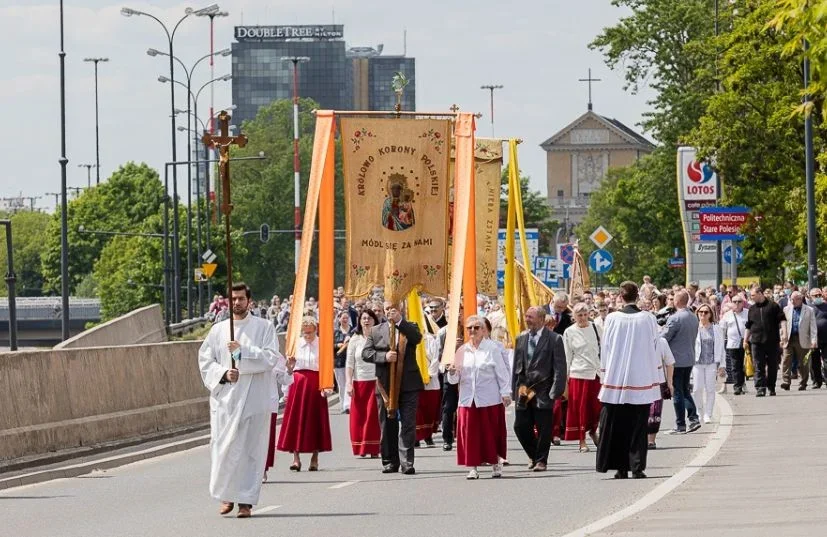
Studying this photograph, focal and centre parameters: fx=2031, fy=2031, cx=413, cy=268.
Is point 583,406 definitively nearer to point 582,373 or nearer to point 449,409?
point 582,373

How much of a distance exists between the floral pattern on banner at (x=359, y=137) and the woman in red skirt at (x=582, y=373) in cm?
338

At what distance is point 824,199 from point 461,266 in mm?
25775

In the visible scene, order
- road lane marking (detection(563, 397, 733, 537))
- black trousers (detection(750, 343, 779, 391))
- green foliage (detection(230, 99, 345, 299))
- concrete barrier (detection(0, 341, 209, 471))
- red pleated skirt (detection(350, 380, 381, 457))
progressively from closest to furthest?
road lane marking (detection(563, 397, 733, 537)) < concrete barrier (detection(0, 341, 209, 471)) < red pleated skirt (detection(350, 380, 381, 457)) < black trousers (detection(750, 343, 779, 391)) < green foliage (detection(230, 99, 345, 299))

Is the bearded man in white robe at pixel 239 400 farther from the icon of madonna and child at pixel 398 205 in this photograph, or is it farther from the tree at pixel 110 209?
the tree at pixel 110 209

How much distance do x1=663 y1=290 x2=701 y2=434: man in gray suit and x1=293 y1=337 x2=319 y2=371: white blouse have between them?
5.17 metres

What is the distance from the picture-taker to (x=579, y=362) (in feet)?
73.0

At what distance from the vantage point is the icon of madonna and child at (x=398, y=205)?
20.7 m

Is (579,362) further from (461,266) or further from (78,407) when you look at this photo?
(78,407)

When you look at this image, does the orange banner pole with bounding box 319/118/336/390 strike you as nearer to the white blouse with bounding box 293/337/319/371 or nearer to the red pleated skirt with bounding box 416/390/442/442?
the white blouse with bounding box 293/337/319/371

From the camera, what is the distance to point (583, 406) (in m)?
22.2

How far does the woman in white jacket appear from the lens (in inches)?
1014

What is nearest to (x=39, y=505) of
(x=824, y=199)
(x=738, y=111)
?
(x=824, y=199)

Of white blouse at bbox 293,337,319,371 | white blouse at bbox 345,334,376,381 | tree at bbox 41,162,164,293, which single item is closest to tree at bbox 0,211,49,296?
tree at bbox 41,162,164,293

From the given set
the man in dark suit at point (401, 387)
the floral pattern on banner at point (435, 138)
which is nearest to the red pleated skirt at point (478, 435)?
the man in dark suit at point (401, 387)
